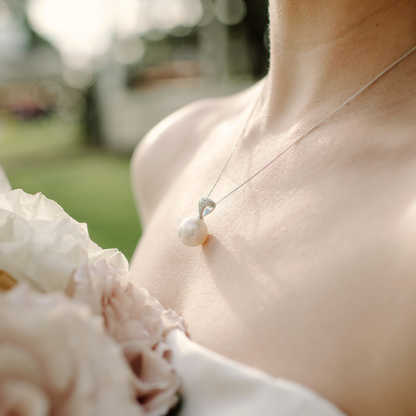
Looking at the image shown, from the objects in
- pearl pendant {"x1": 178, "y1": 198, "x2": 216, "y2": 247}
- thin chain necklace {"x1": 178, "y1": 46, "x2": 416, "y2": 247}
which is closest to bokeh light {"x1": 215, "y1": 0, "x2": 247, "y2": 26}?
thin chain necklace {"x1": 178, "y1": 46, "x2": 416, "y2": 247}

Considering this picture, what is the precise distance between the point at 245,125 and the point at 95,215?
301 cm

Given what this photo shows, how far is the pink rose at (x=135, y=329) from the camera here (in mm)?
509

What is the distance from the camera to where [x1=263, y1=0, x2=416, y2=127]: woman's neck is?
29.7 inches

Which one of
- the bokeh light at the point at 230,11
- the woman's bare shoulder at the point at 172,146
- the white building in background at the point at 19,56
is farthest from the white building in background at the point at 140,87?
the white building in background at the point at 19,56

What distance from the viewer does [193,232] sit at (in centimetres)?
74

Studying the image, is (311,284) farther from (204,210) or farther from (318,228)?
(204,210)

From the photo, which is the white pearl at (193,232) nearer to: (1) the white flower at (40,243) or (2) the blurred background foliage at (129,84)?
(1) the white flower at (40,243)

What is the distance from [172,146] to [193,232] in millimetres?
569

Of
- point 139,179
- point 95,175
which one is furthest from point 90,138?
point 139,179

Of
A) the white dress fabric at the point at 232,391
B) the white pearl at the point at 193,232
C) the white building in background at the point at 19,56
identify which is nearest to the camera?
the white dress fabric at the point at 232,391

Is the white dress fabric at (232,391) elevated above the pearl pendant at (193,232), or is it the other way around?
the pearl pendant at (193,232)

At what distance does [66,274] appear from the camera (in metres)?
0.55

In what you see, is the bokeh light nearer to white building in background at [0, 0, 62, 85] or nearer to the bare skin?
the bare skin

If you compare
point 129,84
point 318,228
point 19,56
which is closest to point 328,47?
point 318,228
